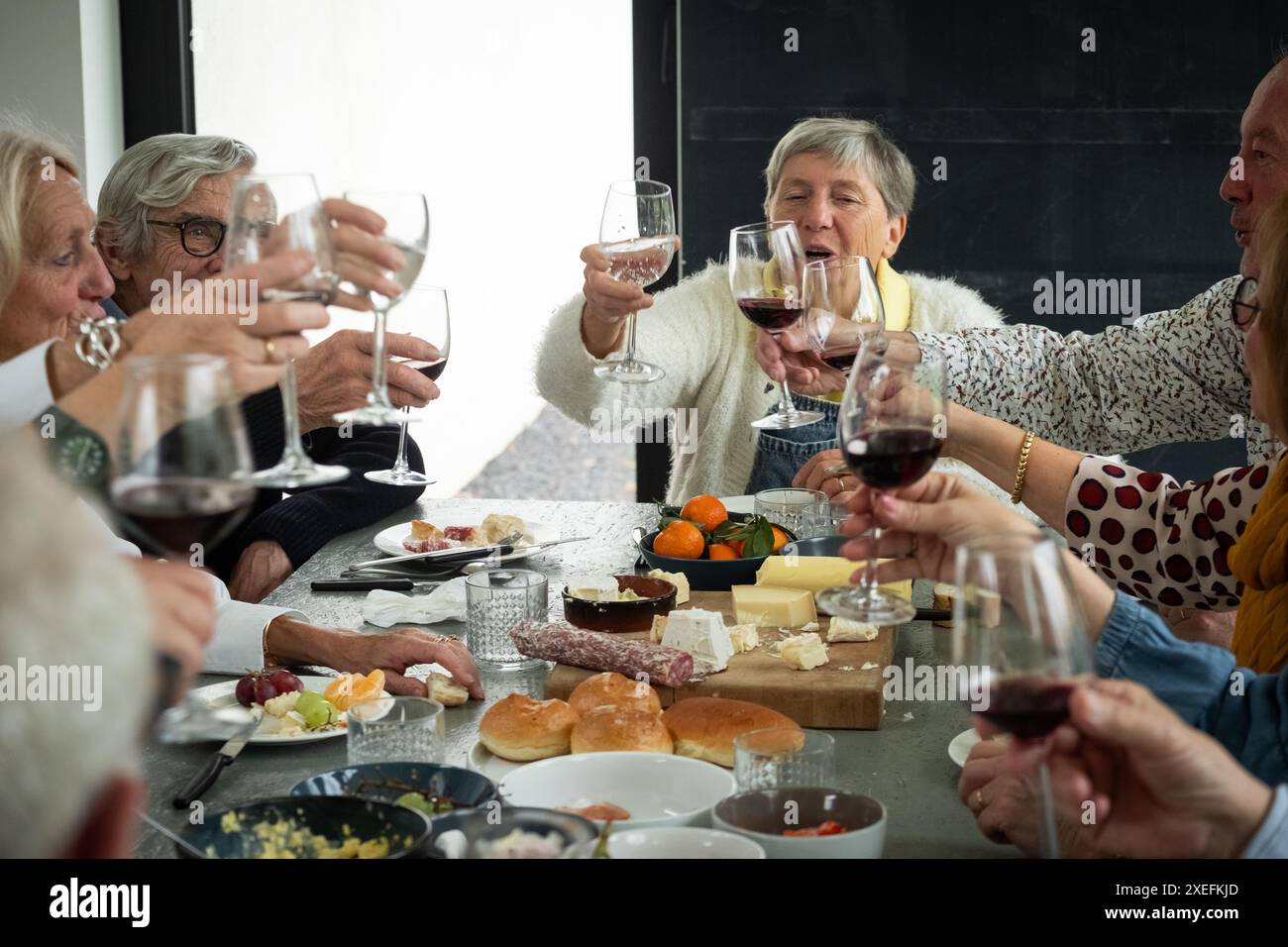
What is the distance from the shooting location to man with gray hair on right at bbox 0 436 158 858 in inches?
23.7

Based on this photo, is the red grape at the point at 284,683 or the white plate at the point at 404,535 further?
the white plate at the point at 404,535

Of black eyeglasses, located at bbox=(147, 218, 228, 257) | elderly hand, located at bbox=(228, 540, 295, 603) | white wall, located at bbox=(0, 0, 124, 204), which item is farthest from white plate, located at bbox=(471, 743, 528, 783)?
white wall, located at bbox=(0, 0, 124, 204)

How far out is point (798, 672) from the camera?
1755mm

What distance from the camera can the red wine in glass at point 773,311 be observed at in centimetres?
212

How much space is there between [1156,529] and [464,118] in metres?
2.93

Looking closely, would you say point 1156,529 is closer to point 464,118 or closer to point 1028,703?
point 1028,703

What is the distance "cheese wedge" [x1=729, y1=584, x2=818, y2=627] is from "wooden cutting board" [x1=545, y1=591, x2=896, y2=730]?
148 millimetres

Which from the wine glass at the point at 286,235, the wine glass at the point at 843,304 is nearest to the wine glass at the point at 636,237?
the wine glass at the point at 843,304

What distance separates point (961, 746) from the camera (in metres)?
1.59

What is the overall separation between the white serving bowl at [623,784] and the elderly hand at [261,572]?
4.38 ft

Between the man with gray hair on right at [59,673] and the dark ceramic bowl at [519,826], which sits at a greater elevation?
the man with gray hair on right at [59,673]

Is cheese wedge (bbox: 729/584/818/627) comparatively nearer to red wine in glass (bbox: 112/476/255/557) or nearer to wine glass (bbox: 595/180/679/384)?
wine glass (bbox: 595/180/679/384)

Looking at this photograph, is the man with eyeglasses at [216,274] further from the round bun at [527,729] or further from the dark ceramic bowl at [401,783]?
the dark ceramic bowl at [401,783]
